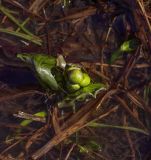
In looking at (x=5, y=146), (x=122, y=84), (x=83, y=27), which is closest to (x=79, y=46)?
(x=83, y=27)

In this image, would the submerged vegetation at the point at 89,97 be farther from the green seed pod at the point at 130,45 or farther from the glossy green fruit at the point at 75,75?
the glossy green fruit at the point at 75,75

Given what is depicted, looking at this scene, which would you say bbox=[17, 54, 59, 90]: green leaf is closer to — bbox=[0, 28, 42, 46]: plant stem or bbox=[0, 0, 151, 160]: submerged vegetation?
bbox=[0, 0, 151, 160]: submerged vegetation

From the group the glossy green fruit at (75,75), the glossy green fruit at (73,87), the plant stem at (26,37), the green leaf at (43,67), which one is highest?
the plant stem at (26,37)

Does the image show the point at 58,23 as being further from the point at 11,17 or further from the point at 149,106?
the point at 149,106

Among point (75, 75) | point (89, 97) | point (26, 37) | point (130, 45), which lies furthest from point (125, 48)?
point (26, 37)

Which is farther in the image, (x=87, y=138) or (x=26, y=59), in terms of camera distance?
(x=87, y=138)

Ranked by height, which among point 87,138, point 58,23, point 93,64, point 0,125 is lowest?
point 87,138

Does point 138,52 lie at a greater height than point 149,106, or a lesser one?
greater

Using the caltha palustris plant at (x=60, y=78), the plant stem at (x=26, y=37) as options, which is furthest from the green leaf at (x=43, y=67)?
the plant stem at (x=26, y=37)
